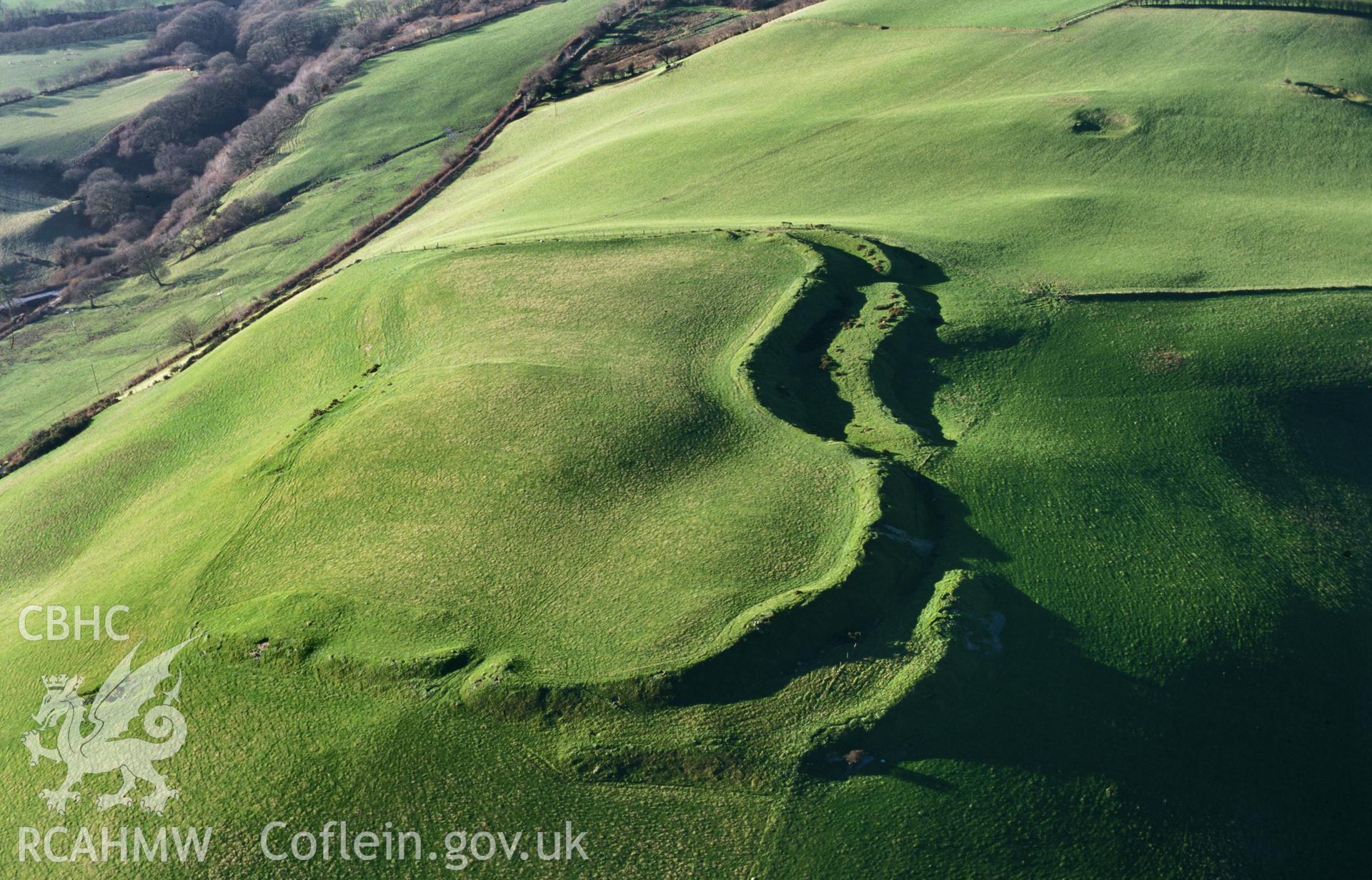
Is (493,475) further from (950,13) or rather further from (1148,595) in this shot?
(950,13)

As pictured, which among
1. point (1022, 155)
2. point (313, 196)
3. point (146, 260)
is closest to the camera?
point (1022, 155)

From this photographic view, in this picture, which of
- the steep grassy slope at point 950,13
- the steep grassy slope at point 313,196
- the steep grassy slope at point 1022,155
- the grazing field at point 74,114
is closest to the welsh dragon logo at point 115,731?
the steep grassy slope at point 1022,155

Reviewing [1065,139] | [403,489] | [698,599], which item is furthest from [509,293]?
[1065,139]

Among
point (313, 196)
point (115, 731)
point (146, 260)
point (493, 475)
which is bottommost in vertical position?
point (115, 731)

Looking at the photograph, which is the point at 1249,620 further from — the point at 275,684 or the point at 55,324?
the point at 55,324

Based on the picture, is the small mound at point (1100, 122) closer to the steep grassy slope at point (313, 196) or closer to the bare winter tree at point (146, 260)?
the steep grassy slope at point (313, 196)

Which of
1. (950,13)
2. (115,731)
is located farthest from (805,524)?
(950,13)
